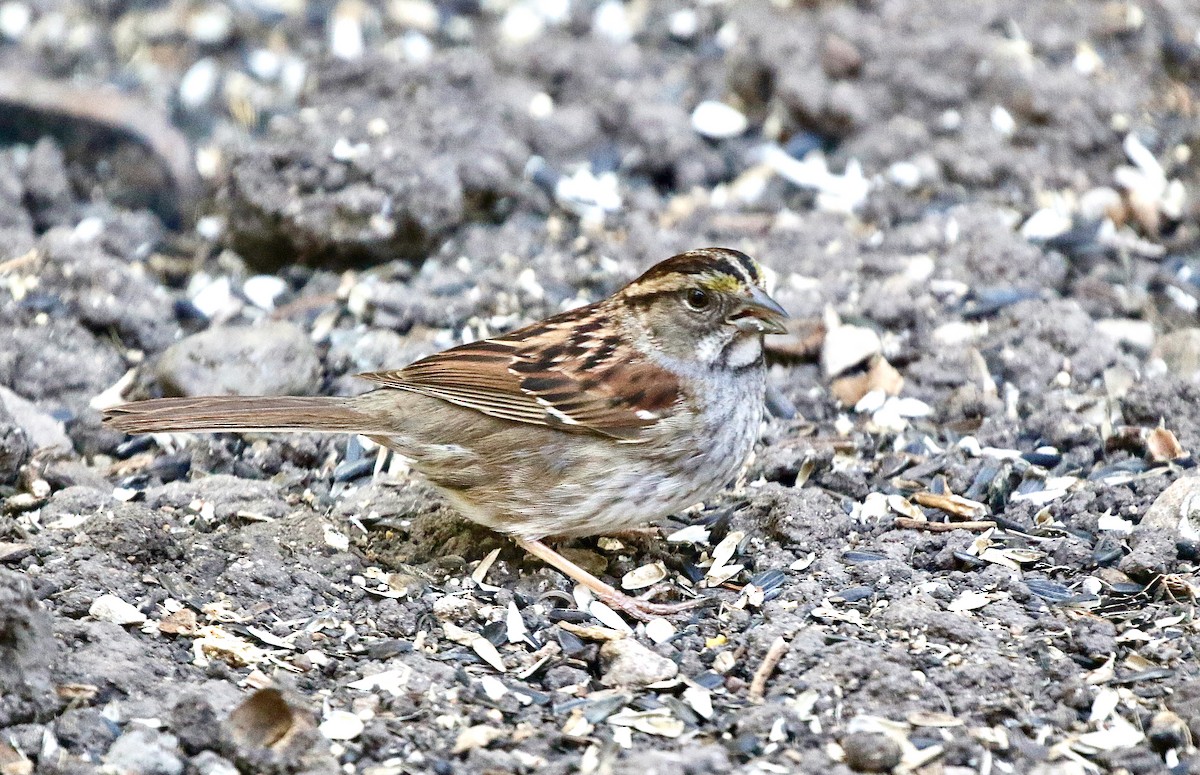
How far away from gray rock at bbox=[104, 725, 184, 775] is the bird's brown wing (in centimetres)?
125

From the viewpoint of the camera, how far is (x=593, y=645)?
3.82 m

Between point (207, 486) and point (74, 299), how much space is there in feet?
3.89

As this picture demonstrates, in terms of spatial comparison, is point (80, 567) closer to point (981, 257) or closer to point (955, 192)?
point (981, 257)

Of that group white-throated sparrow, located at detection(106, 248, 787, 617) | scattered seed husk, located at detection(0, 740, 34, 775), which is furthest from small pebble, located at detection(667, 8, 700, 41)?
scattered seed husk, located at detection(0, 740, 34, 775)

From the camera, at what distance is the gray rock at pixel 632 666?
367 cm

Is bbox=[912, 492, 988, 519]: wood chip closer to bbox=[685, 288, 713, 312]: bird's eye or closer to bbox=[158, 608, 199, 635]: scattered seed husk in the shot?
bbox=[685, 288, 713, 312]: bird's eye

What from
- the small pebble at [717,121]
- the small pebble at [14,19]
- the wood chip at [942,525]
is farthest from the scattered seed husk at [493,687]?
the small pebble at [14,19]

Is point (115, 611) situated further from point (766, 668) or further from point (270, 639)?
point (766, 668)

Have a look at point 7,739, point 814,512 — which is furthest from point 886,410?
point 7,739

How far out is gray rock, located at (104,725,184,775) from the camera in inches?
126

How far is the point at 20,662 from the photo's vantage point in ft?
10.9

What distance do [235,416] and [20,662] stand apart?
950 mm

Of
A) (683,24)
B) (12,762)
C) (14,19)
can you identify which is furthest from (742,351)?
(14,19)

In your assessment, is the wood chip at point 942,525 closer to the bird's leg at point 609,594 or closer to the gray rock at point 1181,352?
the bird's leg at point 609,594
